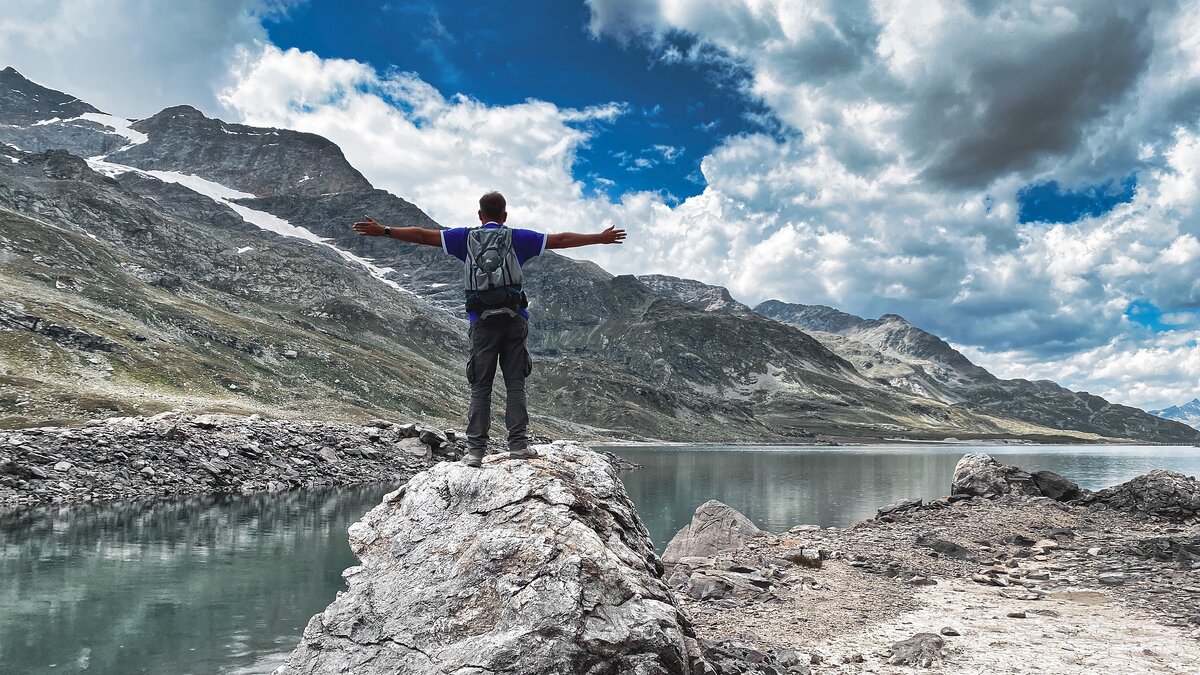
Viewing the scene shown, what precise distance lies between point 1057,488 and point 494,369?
4143cm

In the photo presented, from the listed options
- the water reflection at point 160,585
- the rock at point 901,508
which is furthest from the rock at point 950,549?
the water reflection at point 160,585

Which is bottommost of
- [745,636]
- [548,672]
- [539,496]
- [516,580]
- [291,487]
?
[291,487]

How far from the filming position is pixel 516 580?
8.26m

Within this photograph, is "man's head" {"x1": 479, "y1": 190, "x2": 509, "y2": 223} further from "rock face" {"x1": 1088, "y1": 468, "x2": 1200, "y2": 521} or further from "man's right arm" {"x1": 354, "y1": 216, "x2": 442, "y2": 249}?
"rock face" {"x1": 1088, "y1": 468, "x2": 1200, "y2": 521}

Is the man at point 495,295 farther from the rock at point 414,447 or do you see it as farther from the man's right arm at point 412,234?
the rock at point 414,447

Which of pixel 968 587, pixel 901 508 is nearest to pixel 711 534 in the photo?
pixel 968 587

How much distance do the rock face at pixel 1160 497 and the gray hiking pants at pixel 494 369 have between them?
37.3 meters

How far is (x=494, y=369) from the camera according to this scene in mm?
11172

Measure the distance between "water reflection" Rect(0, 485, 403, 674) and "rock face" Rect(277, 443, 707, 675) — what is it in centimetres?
1319

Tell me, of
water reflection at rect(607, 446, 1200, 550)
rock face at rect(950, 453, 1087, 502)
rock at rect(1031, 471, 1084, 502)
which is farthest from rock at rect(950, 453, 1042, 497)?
water reflection at rect(607, 446, 1200, 550)

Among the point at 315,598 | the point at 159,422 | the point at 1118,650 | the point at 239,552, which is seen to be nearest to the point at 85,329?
the point at 159,422

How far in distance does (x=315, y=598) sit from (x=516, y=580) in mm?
23159

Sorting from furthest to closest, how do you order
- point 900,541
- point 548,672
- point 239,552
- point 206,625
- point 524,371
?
point 239,552
point 900,541
point 206,625
point 524,371
point 548,672

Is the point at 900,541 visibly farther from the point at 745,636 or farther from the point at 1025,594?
the point at 745,636
